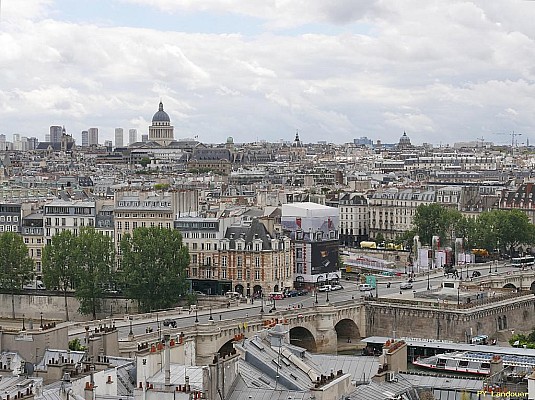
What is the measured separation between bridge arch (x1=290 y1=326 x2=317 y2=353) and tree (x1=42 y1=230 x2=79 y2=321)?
17263 millimetres

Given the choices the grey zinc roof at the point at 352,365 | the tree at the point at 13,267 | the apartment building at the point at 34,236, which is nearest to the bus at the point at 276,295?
the tree at the point at 13,267

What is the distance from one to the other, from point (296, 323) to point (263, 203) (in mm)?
38365

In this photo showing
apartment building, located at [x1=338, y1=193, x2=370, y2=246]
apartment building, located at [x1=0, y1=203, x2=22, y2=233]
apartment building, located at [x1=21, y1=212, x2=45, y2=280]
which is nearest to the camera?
apartment building, located at [x1=21, y1=212, x2=45, y2=280]

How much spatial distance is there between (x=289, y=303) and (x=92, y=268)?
13.1 meters

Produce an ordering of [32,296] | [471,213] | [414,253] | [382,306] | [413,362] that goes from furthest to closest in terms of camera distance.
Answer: [471,213] → [414,253] → [32,296] → [382,306] → [413,362]

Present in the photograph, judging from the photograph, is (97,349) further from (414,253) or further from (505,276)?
(414,253)

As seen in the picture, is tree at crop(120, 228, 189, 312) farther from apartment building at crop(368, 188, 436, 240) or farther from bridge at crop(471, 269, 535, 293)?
apartment building at crop(368, 188, 436, 240)

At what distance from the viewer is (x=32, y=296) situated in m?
84.1

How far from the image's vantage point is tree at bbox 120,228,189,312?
7856 centimetres

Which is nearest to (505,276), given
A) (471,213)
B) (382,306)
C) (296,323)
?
(382,306)

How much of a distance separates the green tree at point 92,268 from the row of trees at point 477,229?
3524 cm

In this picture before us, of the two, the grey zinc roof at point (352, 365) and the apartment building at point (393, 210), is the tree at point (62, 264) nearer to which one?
the grey zinc roof at point (352, 365)

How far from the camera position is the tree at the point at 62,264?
8325 centimetres

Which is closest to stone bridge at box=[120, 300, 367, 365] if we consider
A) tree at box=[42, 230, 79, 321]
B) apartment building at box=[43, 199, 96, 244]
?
tree at box=[42, 230, 79, 321]
